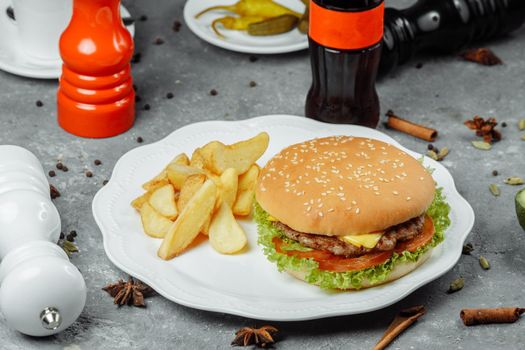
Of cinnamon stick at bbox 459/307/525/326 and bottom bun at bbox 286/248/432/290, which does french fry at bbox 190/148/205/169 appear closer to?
bottom bun at bbox 286/248/432/290

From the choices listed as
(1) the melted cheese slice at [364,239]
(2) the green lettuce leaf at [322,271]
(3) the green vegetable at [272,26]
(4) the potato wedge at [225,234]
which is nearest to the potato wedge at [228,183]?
(4) the potato wedge at [225,234]

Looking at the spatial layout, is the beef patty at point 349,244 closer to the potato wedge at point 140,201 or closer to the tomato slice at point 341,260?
the tomato slice at point 341,260

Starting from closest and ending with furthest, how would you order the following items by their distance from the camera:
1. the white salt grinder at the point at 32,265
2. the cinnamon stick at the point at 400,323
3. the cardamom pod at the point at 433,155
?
the white salt grinder at the point at 32,265 < the cinnamon stick at the point at 400,323 < the cardamom pod at the point at 433,155

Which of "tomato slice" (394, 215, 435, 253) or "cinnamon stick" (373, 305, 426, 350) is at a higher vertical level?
"tomato slice" (394, 215, 435, 253)

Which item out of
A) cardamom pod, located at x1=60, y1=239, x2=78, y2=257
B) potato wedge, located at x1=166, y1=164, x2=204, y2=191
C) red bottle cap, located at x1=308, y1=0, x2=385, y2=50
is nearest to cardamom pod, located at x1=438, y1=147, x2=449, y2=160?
red bottle cap, located at x1=308, y1=0, x2=385, y2=50

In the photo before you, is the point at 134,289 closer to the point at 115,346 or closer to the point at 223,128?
the point at 115,346

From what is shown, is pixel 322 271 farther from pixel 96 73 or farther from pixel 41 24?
pixel 41 24

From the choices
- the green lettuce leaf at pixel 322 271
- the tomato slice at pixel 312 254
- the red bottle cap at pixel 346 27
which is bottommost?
the green lettuce leaf at pixel 322 271

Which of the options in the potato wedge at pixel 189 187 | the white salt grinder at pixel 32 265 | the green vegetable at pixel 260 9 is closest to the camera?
the white salt grinder at pixel 32 265
